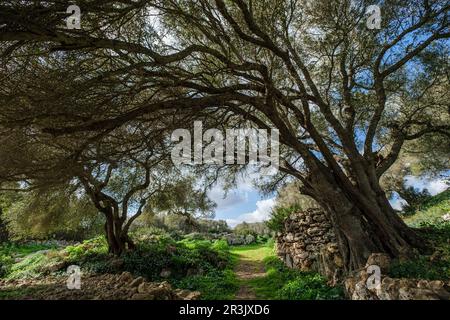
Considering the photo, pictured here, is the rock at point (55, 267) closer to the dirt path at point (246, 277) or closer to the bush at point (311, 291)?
the dirt path at point (246, 277)

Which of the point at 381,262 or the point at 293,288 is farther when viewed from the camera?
the point at 293,288

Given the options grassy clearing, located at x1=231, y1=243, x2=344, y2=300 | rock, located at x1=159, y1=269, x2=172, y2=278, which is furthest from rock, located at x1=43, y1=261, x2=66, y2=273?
grassy clearing, located at x1=231, y1=243, x2=344, y2=300

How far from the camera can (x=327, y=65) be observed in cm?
1102

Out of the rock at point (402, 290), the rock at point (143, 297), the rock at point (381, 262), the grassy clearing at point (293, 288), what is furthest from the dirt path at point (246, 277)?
the rock at point (402, 290)

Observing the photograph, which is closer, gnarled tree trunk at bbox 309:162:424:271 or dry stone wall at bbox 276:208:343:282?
gnarled tree trunk at bbox 309:162:424:271

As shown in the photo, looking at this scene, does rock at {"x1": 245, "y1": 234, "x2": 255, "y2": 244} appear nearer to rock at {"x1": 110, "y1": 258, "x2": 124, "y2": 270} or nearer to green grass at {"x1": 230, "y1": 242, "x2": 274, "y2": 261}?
green grass at {"x1": 230, "y1": 242, "x2": 274, "y2": 261}

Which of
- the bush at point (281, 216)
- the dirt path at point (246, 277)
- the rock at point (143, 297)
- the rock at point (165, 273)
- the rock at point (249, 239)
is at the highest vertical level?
the bush at point (281, 216)

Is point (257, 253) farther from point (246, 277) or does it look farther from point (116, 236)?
point (116, 236)

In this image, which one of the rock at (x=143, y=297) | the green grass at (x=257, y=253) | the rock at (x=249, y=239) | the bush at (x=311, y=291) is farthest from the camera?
the rock at (x=249, y=239)

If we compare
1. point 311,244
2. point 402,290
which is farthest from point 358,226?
point 402,290

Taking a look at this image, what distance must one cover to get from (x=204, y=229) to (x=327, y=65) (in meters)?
35.5

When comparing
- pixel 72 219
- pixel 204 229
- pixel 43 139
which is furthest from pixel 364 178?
pixel 204 229

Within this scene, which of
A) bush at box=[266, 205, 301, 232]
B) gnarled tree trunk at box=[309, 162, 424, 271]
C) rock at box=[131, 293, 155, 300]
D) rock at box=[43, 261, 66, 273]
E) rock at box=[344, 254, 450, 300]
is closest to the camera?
rock at box=[344, 254, 450, 300]

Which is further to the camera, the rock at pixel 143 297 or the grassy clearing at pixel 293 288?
the grassy clearing at pixel 293 288
